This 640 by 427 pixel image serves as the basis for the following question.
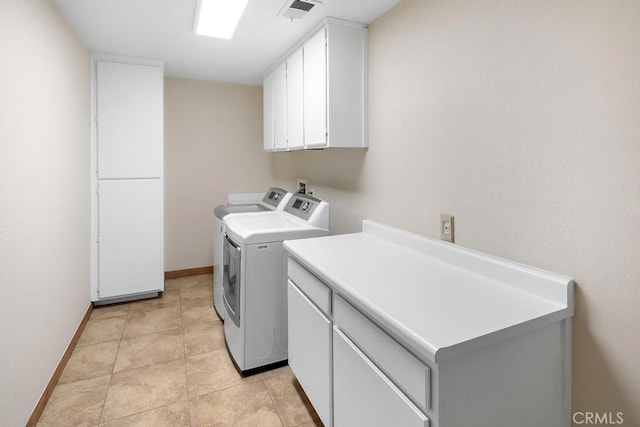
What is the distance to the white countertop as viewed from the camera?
0.97m

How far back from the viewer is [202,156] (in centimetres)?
402

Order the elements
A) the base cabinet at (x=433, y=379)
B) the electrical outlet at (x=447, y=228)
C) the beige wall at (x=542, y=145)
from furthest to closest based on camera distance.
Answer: the electrical outlet at (x=447, y=228)
the beige wall at (x=542, y=145)
the base cabinet at (x=433, y=379)

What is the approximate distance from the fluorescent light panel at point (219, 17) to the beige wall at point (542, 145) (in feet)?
3.20

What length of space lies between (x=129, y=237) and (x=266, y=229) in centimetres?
175

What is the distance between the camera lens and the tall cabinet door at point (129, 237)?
3154mm

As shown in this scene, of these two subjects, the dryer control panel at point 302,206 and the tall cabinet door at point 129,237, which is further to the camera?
the tall cabinet door at point 129,237

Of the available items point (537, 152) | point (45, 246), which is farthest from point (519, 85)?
point (45, 246)

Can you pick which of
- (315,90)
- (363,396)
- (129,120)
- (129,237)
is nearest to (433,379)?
(363,396)

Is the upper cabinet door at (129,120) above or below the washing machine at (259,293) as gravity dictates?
above

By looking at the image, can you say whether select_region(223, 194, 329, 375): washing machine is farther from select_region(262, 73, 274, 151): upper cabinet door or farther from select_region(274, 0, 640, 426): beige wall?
select_region(262, 73, 274, 151): upper cabinet door

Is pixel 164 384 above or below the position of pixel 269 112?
below

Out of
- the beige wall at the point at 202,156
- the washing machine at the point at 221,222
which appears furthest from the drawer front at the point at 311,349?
the beige wall at the point at 202,156

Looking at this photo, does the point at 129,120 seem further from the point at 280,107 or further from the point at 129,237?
the point at 280,107

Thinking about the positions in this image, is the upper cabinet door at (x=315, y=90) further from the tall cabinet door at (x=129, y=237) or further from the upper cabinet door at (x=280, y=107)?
the tall cabinet door at (x=129, y=237)
